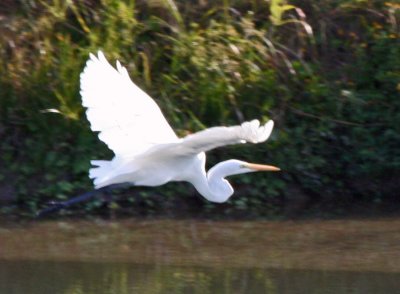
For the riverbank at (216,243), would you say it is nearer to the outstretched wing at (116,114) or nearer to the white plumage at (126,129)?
the white plumage at (126,129)

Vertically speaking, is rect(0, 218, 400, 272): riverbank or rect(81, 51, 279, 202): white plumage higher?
A: rect(81, 51, 279, 202): white plumage

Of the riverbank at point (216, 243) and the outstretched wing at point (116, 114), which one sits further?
the riverbank at point (216, 243)

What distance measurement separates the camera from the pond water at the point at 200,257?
5.98 metres

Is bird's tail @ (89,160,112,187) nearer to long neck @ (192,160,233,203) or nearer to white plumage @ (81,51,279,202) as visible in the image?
white plumage @ (81,51,279,202)

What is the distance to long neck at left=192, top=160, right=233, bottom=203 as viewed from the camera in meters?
6.23

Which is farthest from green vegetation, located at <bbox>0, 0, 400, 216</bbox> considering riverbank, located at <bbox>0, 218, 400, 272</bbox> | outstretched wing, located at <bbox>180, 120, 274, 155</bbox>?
outstretched wing, located at <bbox>180, 120, 274, 155</bbox>

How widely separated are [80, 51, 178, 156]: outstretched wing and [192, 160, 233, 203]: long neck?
36 cm

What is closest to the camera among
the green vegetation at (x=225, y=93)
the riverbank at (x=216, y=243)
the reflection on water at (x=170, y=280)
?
the reflection on water at (x=170, y=280)

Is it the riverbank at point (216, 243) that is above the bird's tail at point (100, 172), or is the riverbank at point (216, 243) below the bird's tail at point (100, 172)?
below

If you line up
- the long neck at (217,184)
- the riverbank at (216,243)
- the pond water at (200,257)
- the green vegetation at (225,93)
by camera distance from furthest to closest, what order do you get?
the green vegetation at (225,93) < the riverbank at (216,243) < the long neck at (217,184) < the pond water at (200,257)

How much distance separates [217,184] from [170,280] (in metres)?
0.65

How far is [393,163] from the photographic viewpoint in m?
7.88

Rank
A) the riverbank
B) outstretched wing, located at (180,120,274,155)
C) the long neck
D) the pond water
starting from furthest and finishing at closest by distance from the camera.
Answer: the riverbank, the long neck, the pond water, outstretched wing, located at (180,120,274,155)

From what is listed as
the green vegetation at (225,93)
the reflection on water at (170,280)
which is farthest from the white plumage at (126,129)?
the green vegetation at (225,93)
